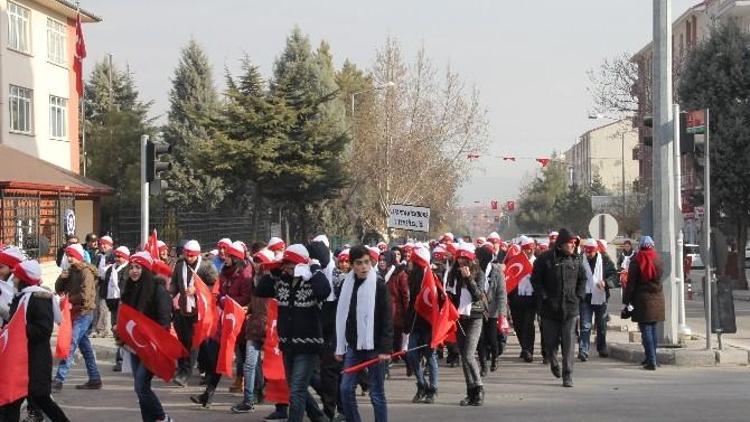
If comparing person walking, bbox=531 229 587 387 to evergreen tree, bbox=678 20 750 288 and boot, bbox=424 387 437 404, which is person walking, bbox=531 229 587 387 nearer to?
boot, bbox=424 387 437 404

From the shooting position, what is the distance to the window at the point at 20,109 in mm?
38719

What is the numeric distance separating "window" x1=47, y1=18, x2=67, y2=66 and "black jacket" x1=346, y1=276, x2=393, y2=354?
3269 cm

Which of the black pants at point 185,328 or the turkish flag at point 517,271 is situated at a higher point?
the turkish flag at point 517,271

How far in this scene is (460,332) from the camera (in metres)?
13.8

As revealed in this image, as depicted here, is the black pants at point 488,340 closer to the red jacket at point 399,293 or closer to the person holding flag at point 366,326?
the red jacket at point 399,293

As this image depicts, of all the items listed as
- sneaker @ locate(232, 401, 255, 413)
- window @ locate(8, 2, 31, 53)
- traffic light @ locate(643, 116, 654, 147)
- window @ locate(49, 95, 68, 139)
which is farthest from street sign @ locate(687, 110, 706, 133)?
window @ locate(49, 95, 68, 139)

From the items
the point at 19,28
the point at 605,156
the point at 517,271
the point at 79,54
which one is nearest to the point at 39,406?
the point at 517,271

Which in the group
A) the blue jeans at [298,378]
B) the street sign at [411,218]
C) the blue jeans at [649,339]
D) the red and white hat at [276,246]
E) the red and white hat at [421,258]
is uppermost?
the street sign at [411,218]

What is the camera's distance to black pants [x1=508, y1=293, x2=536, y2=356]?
61.5 ft

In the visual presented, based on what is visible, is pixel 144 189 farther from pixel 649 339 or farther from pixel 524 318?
pixel 649 339

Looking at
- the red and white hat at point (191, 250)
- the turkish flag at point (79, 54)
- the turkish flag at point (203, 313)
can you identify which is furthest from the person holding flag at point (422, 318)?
the turkish flag at point (79, 54)

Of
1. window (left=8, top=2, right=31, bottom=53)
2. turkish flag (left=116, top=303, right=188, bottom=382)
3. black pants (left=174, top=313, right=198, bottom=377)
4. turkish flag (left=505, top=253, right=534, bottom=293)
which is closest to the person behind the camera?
turkish flag (left=116, top=303, right=188, bottom=382)

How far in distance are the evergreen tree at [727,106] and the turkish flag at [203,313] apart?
2715 centimetres

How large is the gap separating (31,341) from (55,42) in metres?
33.7
